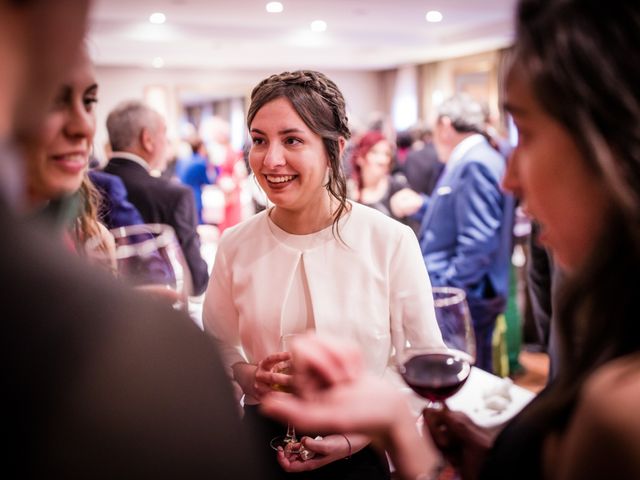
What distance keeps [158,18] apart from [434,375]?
8828 mm

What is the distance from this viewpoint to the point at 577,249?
28.3 inches

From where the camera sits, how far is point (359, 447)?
1.47 m

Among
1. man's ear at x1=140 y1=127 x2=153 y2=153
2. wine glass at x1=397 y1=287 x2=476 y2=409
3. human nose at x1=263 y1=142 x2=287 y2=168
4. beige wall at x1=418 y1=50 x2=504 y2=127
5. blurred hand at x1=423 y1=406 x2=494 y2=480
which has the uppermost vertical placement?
beige wall at x1=418 y1=50 x2=504 y2=127

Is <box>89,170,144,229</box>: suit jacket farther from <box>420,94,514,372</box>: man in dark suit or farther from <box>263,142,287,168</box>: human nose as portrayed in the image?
<box>420,94,514,372</box>: man in dark suit

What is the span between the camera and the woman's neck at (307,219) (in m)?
1.72

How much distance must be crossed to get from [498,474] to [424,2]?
8414 mm

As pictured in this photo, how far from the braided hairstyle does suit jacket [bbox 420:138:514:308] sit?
1.52 metres

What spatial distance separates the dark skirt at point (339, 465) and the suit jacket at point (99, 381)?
1.05 meters

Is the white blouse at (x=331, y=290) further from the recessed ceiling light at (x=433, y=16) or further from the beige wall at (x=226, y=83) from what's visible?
the beige wall at (x=226, y=83)

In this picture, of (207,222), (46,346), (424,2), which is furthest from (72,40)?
(424,2)

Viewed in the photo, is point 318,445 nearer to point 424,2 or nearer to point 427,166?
point 427,166

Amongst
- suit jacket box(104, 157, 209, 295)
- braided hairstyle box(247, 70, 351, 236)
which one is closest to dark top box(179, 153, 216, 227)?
suit jacket box(104, 157, 209, 295)

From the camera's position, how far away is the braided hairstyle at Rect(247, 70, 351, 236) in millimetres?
1704

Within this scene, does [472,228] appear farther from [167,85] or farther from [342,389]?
[167,85]
